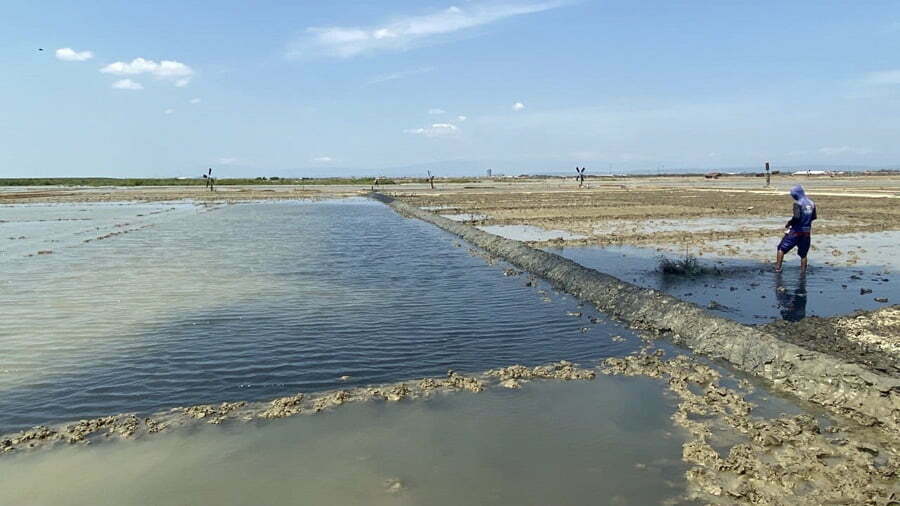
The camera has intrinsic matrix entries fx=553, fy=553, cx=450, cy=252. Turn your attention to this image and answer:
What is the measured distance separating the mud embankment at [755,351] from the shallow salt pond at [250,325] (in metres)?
0.54

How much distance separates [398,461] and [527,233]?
17928 millimetres

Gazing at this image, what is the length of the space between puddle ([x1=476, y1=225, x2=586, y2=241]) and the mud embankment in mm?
8016

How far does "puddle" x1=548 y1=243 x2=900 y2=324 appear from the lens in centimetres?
946

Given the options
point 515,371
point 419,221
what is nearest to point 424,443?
point 515,371

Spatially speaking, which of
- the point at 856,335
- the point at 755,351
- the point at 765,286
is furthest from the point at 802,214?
the point at 755,351

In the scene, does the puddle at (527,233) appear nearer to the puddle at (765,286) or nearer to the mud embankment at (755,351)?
the puddle at (765,286)

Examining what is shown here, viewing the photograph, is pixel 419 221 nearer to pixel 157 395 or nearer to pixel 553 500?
pixel 157 395

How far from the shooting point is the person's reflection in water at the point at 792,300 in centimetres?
905

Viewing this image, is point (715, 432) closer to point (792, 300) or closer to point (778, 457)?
point (778, 457)

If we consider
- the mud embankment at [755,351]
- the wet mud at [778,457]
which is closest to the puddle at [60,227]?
the mud embankment at [755,351]

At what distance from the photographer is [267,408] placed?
5.97 m

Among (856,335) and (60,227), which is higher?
(60,227)

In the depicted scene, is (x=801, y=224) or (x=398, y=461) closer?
(x=398, y=461)

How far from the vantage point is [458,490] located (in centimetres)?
Result: 439
